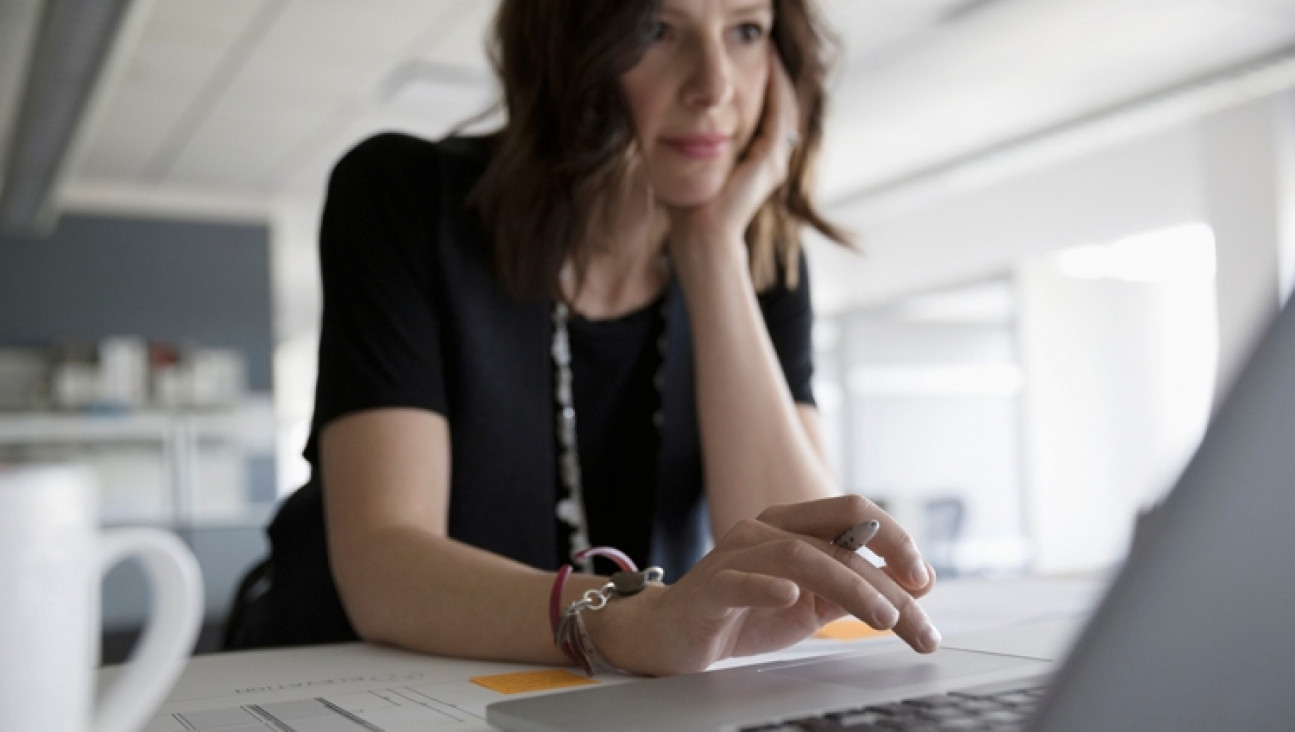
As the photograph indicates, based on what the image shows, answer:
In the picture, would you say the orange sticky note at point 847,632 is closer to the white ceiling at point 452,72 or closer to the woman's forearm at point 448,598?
the woman's forearm at point 448,598

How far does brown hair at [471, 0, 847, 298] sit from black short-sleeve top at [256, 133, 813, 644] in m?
0.04

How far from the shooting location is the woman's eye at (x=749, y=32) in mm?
1209

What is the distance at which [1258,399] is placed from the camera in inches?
9.9

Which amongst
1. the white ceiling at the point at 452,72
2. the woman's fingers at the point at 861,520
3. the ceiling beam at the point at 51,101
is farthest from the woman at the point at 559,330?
the ceiling beam at the point at 51,101

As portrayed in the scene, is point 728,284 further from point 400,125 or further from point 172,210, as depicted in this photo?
point 172,210

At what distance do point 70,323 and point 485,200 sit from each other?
649 centimetres

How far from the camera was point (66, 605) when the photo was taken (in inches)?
13.4

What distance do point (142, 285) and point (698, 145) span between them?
6604 mm

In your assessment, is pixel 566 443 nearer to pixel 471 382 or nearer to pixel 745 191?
pixel 471 382

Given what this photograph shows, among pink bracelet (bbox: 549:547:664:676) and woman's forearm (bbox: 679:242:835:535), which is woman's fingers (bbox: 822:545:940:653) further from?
woman's forearm (bbox: 679:242:835:535)

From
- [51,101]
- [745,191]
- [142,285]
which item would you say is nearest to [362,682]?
[745,191]

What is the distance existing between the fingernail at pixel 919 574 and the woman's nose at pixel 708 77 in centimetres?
62

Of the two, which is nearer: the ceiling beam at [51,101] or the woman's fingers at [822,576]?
the woman's fingers at [822,576]

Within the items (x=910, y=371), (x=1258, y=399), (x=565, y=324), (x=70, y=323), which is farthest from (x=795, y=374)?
(x=910, y=371)
